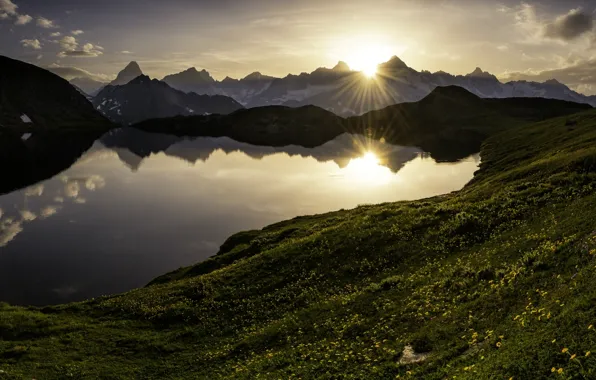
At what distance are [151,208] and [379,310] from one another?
278 feet

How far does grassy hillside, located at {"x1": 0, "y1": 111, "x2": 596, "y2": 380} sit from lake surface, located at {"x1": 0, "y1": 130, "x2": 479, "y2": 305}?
14300 mm

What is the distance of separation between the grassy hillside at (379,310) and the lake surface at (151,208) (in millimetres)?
14300

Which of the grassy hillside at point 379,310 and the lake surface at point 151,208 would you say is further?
the lake surface at point 151,208

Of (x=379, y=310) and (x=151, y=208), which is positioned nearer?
(x=379, y=310)

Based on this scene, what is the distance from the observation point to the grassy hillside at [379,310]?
18.3 m

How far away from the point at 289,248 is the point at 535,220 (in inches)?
1003

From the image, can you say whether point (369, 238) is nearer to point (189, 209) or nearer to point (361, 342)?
point (361, 342)

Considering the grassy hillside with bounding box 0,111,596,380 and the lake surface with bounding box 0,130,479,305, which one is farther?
the lake surface with bounding box 0,130,479,305

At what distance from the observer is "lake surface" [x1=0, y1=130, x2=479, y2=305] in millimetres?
61094

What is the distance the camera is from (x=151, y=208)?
10225 cm

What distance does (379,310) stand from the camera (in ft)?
96.6

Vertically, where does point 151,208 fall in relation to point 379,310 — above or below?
above

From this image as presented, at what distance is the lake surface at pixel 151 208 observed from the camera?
61094mm

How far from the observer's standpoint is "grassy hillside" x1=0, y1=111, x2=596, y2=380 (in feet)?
60.1
